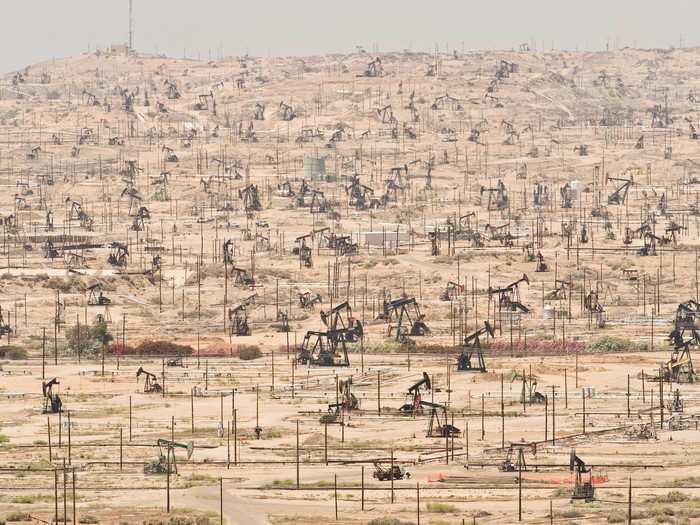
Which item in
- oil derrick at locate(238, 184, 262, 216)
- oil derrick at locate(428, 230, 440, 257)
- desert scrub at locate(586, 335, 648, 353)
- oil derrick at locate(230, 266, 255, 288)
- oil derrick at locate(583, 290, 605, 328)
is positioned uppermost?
oil derrick at locate(238, 184, 262, 216)

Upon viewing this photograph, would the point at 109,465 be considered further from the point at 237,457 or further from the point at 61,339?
the point at 61,339

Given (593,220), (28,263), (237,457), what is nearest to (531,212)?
(593,220)

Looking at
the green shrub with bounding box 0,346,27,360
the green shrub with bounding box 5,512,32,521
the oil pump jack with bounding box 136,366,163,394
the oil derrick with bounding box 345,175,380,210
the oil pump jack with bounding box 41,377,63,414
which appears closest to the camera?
the green shrub with bounding box 5,512,32,521

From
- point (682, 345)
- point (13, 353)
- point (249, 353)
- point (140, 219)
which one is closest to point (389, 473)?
point (682, 345)

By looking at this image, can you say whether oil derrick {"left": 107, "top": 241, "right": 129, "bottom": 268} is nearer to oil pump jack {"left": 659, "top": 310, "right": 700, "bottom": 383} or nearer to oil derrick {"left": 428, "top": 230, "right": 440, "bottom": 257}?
oil derrick {"left": 428, "top": 230, "right": 440, "bottom": 257}

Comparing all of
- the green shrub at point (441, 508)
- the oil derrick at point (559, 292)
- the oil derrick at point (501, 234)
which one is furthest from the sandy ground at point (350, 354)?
the oil derrick at point (501, 234)

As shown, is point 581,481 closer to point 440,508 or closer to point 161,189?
point 440,508

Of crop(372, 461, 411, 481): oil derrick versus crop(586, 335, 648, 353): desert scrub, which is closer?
crop(372, 461, 411, 481): oil derrick

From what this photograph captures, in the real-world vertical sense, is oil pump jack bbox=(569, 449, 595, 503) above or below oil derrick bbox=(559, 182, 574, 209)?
below

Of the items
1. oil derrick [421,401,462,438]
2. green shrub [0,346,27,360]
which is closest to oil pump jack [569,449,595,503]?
oil derrick [421,401,462,438]
